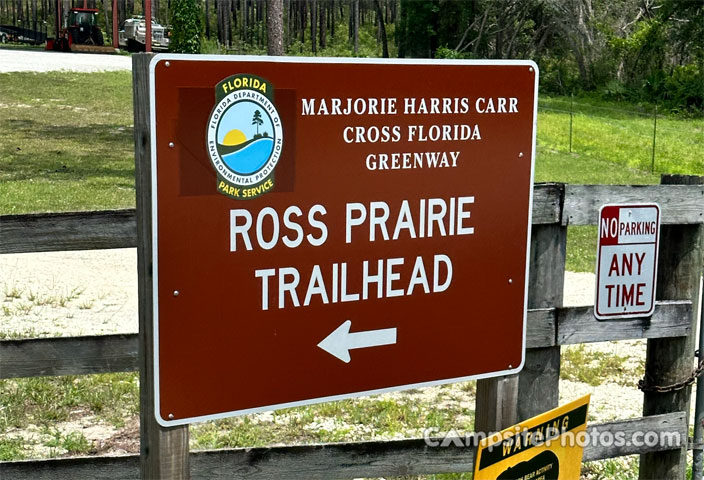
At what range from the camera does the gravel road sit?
34.6 meters

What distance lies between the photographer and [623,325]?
358 centimetres

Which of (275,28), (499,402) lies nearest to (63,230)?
(499,402)

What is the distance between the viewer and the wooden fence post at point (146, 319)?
2154mm

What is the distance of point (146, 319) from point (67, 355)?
153cm

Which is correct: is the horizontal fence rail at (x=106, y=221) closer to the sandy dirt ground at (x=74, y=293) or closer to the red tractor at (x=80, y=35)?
the sandy dirt ground at (x=74, y=293)

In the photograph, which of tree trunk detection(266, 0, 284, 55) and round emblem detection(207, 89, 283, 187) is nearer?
round emblem detection(207, 89, 283, 187)

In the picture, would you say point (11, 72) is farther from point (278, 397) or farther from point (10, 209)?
point (278, 397)

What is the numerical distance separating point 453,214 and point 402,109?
332 millimetres

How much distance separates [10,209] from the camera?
40.5 feet

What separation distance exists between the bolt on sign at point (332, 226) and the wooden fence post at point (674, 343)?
113cm

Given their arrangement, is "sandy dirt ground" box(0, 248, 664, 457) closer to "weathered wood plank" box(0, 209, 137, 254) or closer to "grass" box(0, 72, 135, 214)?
"weathered wood plank" box(0, 209, 137, 254)

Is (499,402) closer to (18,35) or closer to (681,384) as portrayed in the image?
(681,384)

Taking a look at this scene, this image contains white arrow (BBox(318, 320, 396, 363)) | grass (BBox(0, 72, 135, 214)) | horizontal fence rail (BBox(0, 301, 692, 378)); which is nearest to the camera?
white arrow (BBox(318, 320, 396, 363))

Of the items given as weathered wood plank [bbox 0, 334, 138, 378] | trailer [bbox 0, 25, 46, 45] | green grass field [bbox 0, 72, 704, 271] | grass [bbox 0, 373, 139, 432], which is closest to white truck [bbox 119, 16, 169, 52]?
green grass field [bbox 0, 72, 704, 271]
